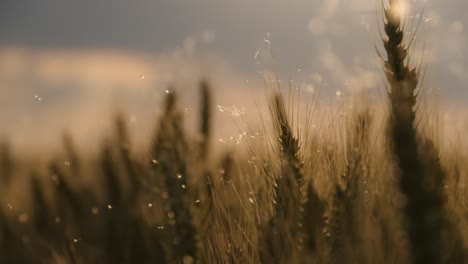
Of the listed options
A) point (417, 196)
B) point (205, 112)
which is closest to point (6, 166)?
point (205, 112)

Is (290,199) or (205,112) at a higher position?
(205,112)

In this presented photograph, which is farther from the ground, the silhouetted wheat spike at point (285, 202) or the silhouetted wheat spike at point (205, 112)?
the silhouetted wheat spike at point (205, 112)

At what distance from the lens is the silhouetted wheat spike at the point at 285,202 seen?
1.58 meters

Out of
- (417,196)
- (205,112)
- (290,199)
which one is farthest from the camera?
(205,112)

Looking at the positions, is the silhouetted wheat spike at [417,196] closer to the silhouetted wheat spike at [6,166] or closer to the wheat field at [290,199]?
the wheat field at [290,199]

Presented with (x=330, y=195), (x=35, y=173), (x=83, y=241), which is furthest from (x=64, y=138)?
(x=330, y=195)

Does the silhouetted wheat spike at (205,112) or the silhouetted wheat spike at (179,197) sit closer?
the silhouetted wheat spike at (179,197)

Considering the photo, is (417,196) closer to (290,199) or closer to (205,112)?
(290,199)

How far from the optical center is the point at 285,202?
1.72 meters

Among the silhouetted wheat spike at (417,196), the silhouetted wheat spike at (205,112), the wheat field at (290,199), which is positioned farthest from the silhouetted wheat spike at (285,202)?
the silhouetted wheat spike at (205,112)

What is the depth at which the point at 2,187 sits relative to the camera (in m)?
3.09

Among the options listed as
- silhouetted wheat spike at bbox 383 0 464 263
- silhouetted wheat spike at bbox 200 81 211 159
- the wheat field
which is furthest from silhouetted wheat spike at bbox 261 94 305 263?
silhouetted wheat spike at bbox 200 81 211 159

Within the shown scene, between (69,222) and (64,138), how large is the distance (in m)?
0.93

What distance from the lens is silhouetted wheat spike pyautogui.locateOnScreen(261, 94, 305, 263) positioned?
1.58 meters
